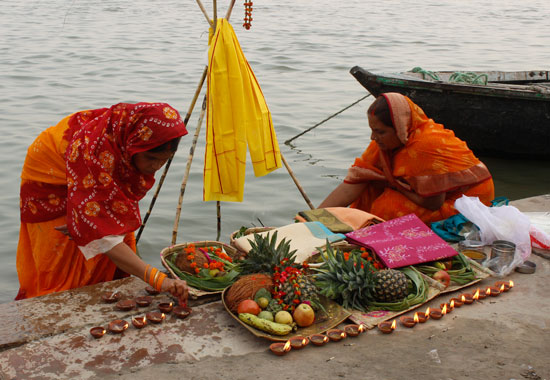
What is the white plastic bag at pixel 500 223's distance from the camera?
373 cm

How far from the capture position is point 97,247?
9.53 ft

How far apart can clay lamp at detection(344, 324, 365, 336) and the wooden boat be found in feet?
15.3

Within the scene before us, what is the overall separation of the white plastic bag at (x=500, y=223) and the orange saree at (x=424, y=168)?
0.19 meters

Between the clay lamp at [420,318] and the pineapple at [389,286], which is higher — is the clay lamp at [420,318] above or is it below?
below

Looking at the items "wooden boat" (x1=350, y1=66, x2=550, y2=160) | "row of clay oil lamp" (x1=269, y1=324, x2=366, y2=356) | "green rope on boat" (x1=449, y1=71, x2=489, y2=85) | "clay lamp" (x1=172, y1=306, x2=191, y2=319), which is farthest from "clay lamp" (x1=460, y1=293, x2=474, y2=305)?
"green rope on boat" (x1=449, y1=71, x2=489, y2=85)

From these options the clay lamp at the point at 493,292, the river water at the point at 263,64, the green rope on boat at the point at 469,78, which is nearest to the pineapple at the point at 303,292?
the clay lamp at the point at 493,292

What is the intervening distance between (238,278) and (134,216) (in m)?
0.68

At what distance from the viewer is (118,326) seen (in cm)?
289

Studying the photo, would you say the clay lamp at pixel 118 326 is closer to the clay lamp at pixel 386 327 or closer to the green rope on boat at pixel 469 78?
the clay lamp at pixel 386 327

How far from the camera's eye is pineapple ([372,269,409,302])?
10.4 ft

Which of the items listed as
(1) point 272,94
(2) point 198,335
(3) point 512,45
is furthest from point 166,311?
(3) point 512,45

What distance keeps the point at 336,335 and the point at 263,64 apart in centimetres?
1004

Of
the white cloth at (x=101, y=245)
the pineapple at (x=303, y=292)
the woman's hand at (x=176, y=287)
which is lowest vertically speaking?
Answer: the pineapple at (x=303, y=292)

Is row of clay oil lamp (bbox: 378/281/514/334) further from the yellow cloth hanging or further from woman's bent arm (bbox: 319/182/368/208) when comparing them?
the yellow cloth hanging
